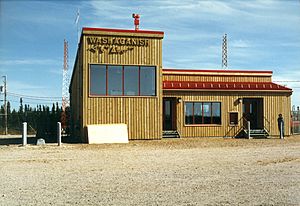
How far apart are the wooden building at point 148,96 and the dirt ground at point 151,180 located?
7.98 meters

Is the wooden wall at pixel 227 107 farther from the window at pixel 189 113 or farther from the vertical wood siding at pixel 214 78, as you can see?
the vertical wood siding at pixel 214 78

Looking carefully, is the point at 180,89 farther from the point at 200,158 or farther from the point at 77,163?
the point at 77,163

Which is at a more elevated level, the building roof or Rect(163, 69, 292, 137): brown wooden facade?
the building roof

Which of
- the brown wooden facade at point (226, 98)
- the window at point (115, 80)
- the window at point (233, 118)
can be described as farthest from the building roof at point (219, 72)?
the window at point (115, 80)

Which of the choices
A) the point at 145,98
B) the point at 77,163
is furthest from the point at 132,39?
the point at 77,163

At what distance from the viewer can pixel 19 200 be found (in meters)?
7.09

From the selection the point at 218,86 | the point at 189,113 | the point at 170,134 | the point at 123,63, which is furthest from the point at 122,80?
the point at 218,86

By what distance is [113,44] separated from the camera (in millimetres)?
22156

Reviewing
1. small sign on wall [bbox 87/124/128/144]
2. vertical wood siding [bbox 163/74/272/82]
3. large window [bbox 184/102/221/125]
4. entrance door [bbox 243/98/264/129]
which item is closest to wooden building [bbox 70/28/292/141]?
large window [bbox 184/102/221/125]

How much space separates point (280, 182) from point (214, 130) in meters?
16.5

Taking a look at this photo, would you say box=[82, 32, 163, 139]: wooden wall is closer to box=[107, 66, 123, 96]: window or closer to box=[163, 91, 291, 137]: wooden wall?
box=[107, 66, 123, 96]: window

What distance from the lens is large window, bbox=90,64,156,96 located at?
71.8 ft

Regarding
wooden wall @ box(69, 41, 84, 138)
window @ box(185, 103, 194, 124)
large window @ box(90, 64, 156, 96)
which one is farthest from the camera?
window @ box(185, 103, 194, 124)

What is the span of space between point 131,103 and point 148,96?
3.47 ft
